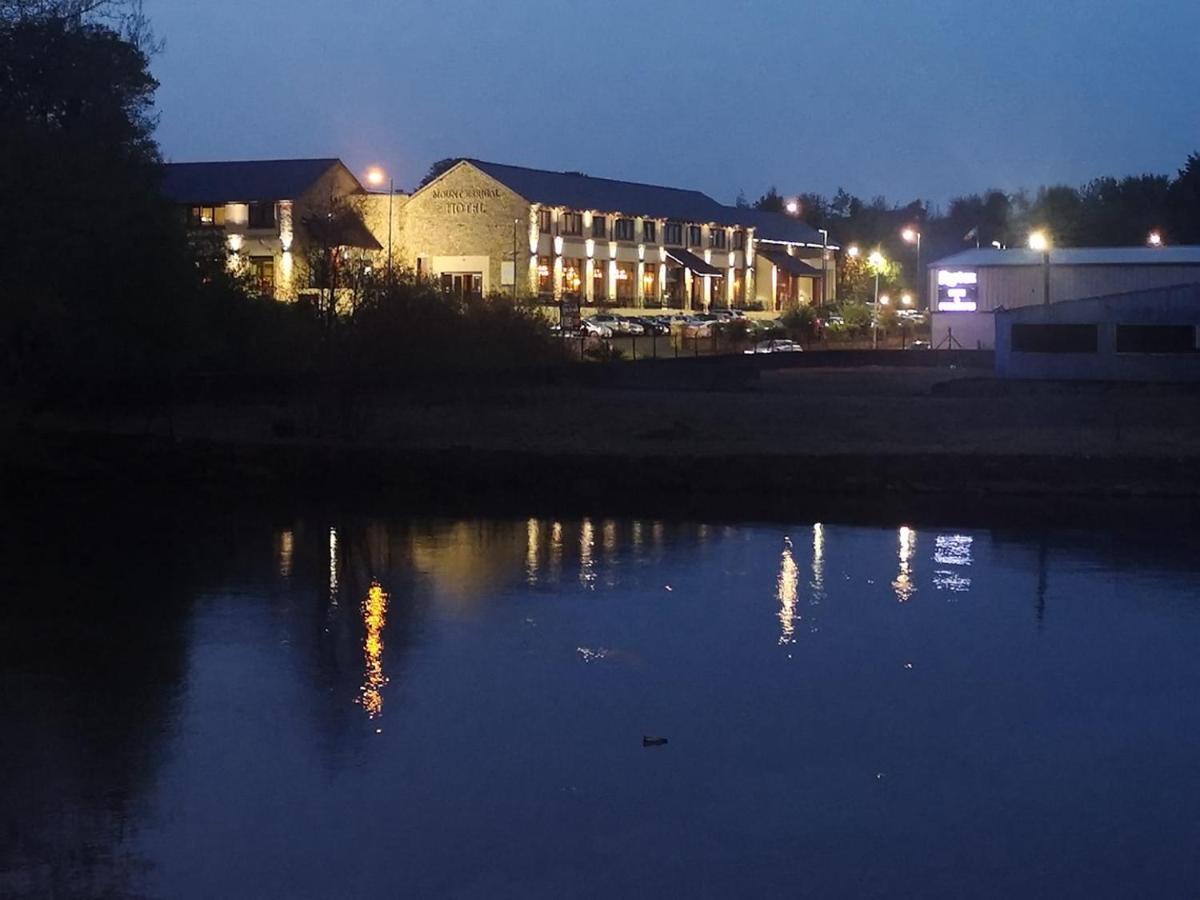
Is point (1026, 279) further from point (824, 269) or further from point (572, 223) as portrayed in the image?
point (824, 269)

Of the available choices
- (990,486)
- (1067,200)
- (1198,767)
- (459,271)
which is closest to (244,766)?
(1198,767)

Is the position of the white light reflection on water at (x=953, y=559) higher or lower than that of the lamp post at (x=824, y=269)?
lower

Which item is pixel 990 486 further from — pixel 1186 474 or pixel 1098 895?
pixel 1098 895

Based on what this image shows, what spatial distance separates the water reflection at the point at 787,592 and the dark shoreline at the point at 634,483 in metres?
3.95

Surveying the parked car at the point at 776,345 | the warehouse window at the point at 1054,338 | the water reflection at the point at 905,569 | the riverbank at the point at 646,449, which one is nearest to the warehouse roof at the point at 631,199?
the parked car at the point at 776,345

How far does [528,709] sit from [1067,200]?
12589 cm

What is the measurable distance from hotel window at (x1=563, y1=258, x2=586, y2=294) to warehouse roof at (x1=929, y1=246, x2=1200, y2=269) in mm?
22352

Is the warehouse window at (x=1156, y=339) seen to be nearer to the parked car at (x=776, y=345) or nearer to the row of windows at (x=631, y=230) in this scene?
the parked car at (x=776, y=345)

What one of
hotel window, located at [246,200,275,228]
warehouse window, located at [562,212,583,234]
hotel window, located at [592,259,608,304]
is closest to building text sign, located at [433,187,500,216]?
warehouse window, located at [562,212,583,234]

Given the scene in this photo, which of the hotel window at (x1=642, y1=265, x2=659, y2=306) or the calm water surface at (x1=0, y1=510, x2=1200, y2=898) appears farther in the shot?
the hotel window at (x1=642, y1=265, x2=659, y2=306)

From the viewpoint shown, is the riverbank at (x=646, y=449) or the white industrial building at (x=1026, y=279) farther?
the white industrial building at (x=1026, y=279)

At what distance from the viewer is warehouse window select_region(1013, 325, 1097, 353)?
47719mm

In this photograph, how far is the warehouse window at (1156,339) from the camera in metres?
46.2

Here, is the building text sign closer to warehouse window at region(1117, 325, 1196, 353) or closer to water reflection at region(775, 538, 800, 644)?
warehouse window at region(1117, 325, 1196, 353)
